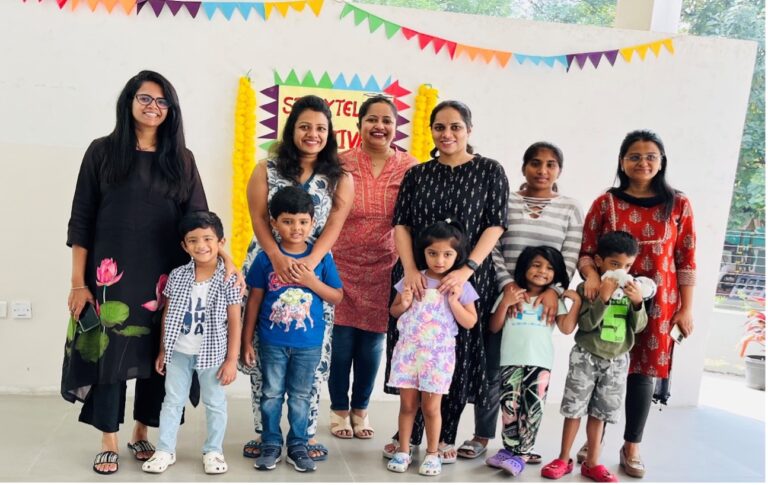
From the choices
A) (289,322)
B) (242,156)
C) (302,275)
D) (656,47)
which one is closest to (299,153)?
(302,275)

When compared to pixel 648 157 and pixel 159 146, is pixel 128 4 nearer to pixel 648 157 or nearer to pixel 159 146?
pixel 159 146

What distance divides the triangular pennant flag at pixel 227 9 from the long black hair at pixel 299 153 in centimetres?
105

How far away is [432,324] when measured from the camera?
2258 millimetres

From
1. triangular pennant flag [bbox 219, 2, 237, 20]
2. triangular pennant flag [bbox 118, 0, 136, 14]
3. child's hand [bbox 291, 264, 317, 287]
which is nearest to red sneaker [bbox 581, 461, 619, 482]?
child's hand [bbox 291, 264, 317, 287]

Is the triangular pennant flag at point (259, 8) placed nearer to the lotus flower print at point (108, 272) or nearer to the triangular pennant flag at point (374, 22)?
the triangular pennant flag at point (374, 22)

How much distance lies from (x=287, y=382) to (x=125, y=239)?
2.54ft

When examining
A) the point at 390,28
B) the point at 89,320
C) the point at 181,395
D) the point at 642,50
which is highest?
the point at 642,50

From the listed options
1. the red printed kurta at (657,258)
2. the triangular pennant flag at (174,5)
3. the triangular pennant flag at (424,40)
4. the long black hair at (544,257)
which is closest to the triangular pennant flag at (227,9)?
the triangular pennant flag at (174,5)

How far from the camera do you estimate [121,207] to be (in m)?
2.12

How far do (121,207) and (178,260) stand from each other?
0.88 feet

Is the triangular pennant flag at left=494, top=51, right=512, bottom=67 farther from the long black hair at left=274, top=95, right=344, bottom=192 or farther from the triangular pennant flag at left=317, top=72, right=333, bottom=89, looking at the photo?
the long black hair at left=274, top=95, right=344, bottom=192

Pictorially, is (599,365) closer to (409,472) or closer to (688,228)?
(688,228)

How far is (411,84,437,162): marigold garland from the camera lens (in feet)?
10.8

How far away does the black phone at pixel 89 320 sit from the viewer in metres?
2.16
